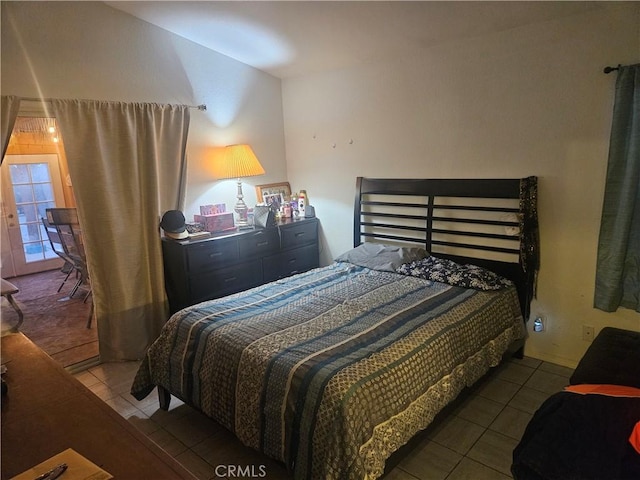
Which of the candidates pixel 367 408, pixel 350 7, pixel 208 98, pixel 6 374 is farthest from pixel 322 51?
pixel 6 374

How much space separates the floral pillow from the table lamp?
1502 mm

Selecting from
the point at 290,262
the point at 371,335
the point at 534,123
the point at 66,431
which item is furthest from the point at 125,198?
the point at 534,123

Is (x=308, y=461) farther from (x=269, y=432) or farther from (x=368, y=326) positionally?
(x=368, y=326)

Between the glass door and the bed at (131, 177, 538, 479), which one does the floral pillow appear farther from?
the glass door

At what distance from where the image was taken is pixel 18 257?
17.5ft

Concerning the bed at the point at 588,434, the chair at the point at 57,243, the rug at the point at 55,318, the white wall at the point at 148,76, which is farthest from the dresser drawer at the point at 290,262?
the bed at the point at 588,434

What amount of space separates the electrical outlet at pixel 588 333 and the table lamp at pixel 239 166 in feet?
8.62

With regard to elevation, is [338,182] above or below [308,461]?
above

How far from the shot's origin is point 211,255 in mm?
3186

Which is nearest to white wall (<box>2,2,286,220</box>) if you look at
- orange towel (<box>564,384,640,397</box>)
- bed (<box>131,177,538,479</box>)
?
bed (<box>131,177,538,479</box>)

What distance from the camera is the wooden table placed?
3.14 feet

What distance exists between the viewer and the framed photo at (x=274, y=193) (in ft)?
13.2

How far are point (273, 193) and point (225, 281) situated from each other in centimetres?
116

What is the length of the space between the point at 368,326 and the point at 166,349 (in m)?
1.15
